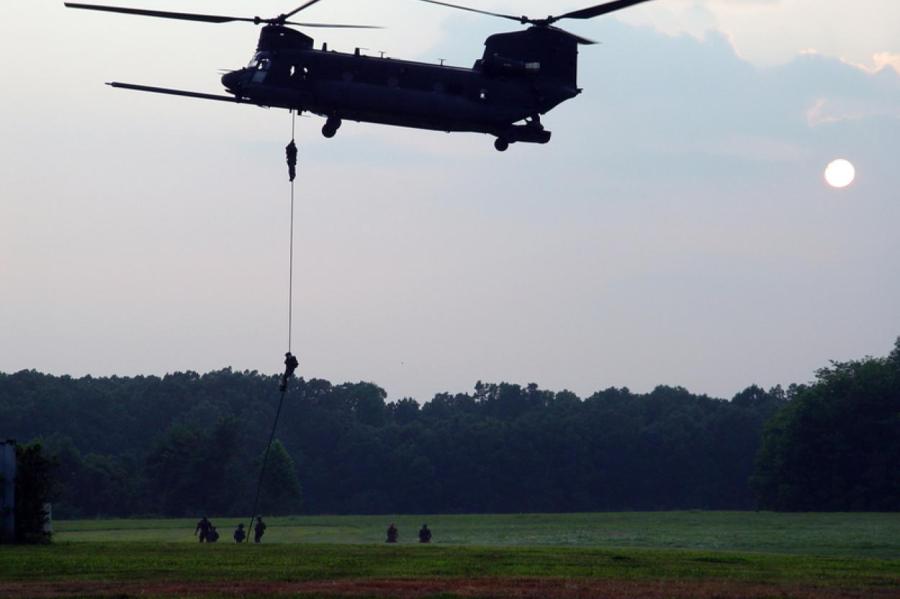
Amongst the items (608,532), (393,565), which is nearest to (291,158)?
(393,565)

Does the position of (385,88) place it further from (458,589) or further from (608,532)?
(608,532)

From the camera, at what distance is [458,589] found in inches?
1198

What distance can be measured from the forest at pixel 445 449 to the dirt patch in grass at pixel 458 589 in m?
92.1

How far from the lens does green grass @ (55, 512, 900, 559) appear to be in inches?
2376

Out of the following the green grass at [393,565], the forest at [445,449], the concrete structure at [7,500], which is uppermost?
the forest at [445,449]

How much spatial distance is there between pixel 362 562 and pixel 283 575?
5.25 metres

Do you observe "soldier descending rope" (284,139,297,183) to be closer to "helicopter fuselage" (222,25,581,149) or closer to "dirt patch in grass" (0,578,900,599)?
"helicopter fuselage" (222,25,581,149)

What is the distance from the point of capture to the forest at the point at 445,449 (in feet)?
413

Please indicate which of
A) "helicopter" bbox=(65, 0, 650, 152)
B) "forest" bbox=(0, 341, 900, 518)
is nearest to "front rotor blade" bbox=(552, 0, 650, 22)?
"helicopter" bbox=(65, 0, 650, 152)

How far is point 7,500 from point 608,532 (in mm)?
36146

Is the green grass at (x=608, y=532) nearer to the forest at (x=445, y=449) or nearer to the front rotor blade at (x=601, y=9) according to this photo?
the front rotor blade at (x=601, y=9)

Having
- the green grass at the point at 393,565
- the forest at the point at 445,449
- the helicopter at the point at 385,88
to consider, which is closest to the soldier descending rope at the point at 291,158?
the helicopter at the point at 385,88

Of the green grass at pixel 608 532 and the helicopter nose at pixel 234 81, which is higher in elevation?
the helicopter nose at pixel 234 81

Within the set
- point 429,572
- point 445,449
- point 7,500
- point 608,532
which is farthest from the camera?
point 445,449
